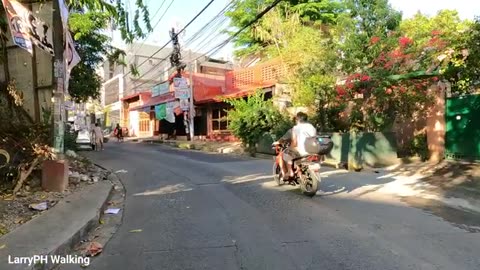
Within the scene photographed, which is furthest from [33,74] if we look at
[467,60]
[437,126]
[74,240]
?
[437,126]

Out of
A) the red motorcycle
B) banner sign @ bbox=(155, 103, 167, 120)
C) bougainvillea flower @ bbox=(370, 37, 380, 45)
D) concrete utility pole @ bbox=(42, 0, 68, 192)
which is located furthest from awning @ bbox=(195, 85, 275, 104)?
concrete utility pole @ bbox=(42, 0, 68, 192)

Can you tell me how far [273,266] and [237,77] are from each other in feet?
83.5

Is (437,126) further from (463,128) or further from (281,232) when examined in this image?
(281,232)

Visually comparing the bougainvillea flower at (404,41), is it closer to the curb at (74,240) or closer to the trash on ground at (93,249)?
the curb at (74,240)

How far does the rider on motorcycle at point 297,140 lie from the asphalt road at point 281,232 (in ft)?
1.74

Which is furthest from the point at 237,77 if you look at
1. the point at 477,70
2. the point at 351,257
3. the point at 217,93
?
the point at 351,257

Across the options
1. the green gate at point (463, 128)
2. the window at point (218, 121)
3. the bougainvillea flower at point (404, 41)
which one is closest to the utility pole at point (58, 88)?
the bougainvillea flower at point (404, 41)

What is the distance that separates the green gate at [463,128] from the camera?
13.2 meters

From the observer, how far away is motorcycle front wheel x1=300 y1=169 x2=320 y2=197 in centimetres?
897

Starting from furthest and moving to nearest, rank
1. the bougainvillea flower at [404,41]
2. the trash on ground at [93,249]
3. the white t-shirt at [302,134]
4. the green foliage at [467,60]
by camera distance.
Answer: the bougainvillea flower at [404,41], the green foliage at [467,60], the white t-shirt at [302,134], the trash on ground at [93,249]

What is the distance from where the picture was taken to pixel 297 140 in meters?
9.61

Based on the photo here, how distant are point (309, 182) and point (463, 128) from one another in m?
6.93

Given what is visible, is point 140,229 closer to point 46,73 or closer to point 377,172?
point 46,73

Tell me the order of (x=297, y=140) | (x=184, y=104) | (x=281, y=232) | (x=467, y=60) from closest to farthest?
1. (x=281, y=232)
2. (x=297, y=140)
3. (x=467, y=60)
4. (x=184, y=104)
